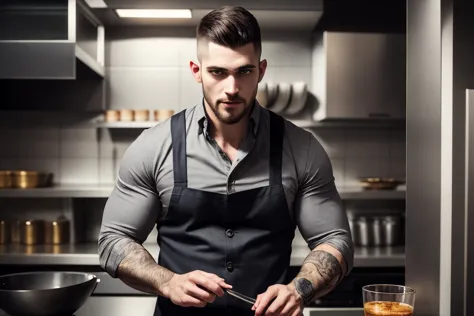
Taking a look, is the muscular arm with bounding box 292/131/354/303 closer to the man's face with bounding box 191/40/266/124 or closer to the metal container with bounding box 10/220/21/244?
the man's face with bounding box 191/40/266/124

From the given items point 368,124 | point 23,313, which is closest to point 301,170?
point 23,313

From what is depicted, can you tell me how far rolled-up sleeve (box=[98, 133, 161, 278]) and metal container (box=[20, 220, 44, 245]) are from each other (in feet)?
6.23

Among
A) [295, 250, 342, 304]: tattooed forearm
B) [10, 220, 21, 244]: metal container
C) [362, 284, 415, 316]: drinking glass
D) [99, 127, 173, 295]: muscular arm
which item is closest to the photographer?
[362, 284, 415, 316]: drinking glass

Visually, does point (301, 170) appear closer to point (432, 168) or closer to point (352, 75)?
point (432, 168)

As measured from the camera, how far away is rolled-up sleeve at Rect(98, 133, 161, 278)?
5.57 ft

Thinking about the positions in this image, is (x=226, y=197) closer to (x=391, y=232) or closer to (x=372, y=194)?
(x=372, y=194)

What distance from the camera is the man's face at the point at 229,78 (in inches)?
62.3

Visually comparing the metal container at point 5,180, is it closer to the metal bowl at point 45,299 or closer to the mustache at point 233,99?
the metal bowl at point 45,299

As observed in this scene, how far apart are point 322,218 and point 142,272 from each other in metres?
0.50

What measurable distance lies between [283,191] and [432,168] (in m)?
0.39

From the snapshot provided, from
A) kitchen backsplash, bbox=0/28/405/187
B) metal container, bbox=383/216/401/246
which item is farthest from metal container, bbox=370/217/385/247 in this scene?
kitchen backsplash, bbox=0/28/405/187

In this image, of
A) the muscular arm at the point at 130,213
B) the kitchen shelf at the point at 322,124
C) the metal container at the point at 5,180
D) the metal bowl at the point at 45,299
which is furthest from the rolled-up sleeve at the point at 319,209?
the metal container at the point at 5,180

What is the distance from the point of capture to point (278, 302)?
140 centimetres

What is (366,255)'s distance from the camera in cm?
318
